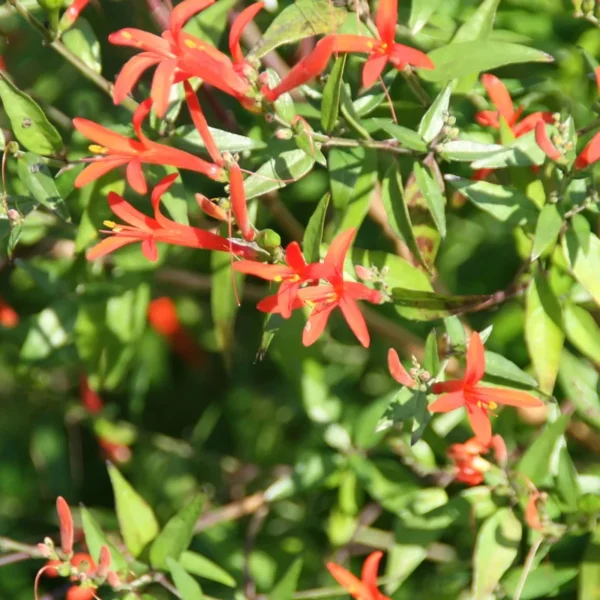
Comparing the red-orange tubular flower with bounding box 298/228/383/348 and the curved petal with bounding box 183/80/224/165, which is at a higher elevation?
the curved petal with bounding box 183/80/224/165

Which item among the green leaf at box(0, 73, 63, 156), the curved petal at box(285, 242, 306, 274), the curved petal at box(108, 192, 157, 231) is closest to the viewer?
the curved petal at box(285, 242, 306, 274)

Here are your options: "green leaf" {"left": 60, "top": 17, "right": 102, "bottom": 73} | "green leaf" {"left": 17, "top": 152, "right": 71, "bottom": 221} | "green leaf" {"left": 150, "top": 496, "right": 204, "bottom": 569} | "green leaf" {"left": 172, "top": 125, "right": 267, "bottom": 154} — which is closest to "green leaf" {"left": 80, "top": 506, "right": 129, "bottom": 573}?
"green leaf" {"left": 150, "top": 496, "right": 204, "bottom": 569}

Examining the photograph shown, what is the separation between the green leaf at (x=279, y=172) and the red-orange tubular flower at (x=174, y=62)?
4.8 inches

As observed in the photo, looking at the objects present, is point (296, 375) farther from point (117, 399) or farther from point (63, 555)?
point (117, 399)

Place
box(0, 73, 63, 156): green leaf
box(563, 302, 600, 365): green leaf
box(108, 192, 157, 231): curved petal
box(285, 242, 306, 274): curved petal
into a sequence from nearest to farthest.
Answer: box(285, 242, 306, 274): curved petal → box(108, 192, 157, 231): curved petal → box(0, 73, 63, 156): green leaf → box(563, 302, 600, 365): green leaf

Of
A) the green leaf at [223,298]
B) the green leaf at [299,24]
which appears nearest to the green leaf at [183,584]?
the green leaf at [223,298]

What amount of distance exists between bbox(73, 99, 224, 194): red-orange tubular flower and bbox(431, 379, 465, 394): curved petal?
0.35m

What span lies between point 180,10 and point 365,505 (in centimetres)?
99

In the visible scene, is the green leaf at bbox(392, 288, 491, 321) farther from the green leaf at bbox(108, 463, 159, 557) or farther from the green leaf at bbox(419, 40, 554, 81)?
the green leaf at bbox(108, 463, 159, 557)

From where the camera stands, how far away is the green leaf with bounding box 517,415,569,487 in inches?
46.1

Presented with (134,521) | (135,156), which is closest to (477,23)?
Answer: (135,156)

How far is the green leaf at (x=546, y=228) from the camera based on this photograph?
1034 mm

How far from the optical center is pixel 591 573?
1.22 m

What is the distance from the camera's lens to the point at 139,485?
1919mm
